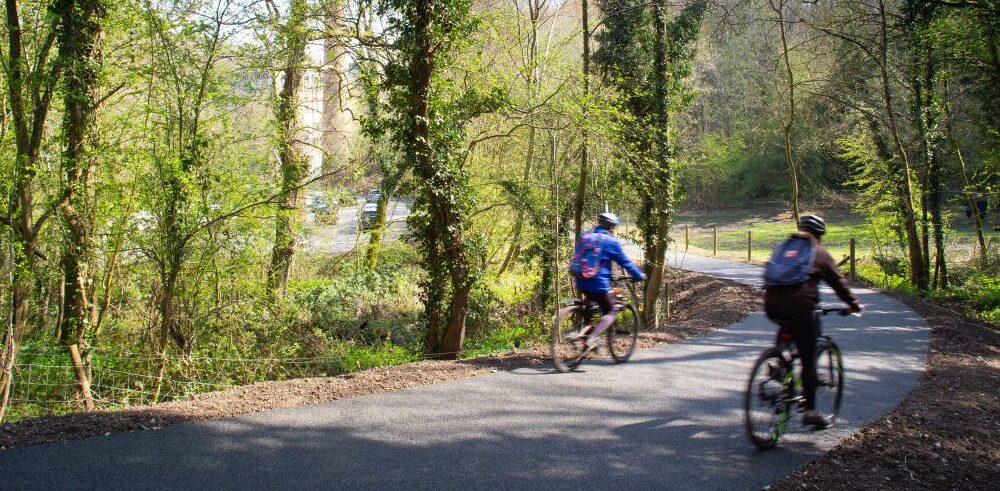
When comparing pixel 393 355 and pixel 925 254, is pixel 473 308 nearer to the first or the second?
pixel 393 355

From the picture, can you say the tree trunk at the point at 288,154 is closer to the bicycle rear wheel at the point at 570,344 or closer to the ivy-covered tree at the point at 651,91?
the bicycle rear wheel at the point at 570,344

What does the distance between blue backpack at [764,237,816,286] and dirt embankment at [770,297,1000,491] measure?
1.40 meters

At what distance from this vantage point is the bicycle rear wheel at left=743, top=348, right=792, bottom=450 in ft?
19.2

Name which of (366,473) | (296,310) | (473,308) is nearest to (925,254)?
(473,308)

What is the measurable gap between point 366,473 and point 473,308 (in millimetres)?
9577

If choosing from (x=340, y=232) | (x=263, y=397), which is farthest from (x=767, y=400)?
(x=340, y=232)

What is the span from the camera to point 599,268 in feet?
27.7

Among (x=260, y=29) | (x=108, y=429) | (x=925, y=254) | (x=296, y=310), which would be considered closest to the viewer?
(x=108, y=429)

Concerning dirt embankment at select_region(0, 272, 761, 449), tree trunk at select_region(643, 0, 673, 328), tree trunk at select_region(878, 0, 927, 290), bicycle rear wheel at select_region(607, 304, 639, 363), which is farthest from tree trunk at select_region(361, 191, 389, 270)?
tree trunk at select_region(878, 0, 927, 290)

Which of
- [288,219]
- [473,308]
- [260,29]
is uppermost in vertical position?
[260,29]

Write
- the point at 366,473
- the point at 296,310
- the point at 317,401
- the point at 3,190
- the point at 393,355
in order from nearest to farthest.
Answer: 1. the point at 366,473
2. the point at 317,401
3. the point at 3,190
4. the point at 296,310
5. the point at 393,355

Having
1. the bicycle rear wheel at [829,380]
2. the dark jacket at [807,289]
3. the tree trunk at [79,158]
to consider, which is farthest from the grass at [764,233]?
the tree trunk at [79,158]

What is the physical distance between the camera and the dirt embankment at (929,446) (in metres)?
5.30

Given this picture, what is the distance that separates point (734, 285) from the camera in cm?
2309
